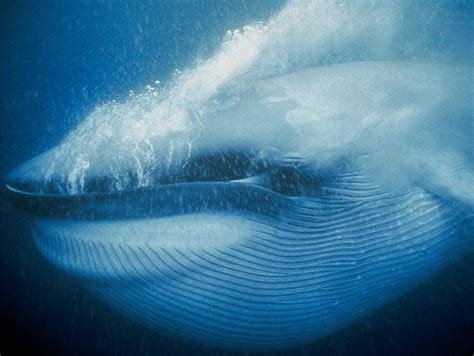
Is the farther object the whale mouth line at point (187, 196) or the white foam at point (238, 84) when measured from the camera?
the white foam at point (238, 84)

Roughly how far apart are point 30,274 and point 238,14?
7.39m

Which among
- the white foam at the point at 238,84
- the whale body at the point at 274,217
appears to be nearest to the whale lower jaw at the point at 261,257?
the whale body at the point at 274,217

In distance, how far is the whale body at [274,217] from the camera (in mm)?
2477

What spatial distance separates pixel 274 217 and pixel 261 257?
1.11 feet

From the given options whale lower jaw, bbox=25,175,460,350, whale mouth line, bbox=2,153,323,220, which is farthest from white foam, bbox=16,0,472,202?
whale lower jaw, bbox=25,175,460,350

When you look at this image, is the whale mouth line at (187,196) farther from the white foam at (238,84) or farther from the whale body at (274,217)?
the white foam at (238,84)

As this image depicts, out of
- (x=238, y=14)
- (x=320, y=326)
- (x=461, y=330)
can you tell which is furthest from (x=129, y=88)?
(x=461, y=330)

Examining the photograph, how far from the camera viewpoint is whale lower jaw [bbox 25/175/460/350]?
247 centimetres

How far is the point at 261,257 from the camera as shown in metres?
2.47

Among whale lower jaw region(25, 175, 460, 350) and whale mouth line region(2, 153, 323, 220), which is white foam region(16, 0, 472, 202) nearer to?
whale mouth line region(2, 153, 323, 220)

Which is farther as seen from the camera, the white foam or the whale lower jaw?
the white foam

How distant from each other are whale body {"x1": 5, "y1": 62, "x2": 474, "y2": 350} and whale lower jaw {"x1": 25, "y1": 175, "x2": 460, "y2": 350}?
0.4 inches

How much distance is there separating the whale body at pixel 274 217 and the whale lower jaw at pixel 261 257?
0.04 feet

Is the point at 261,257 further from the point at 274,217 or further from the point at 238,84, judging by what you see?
the point at 238,84
